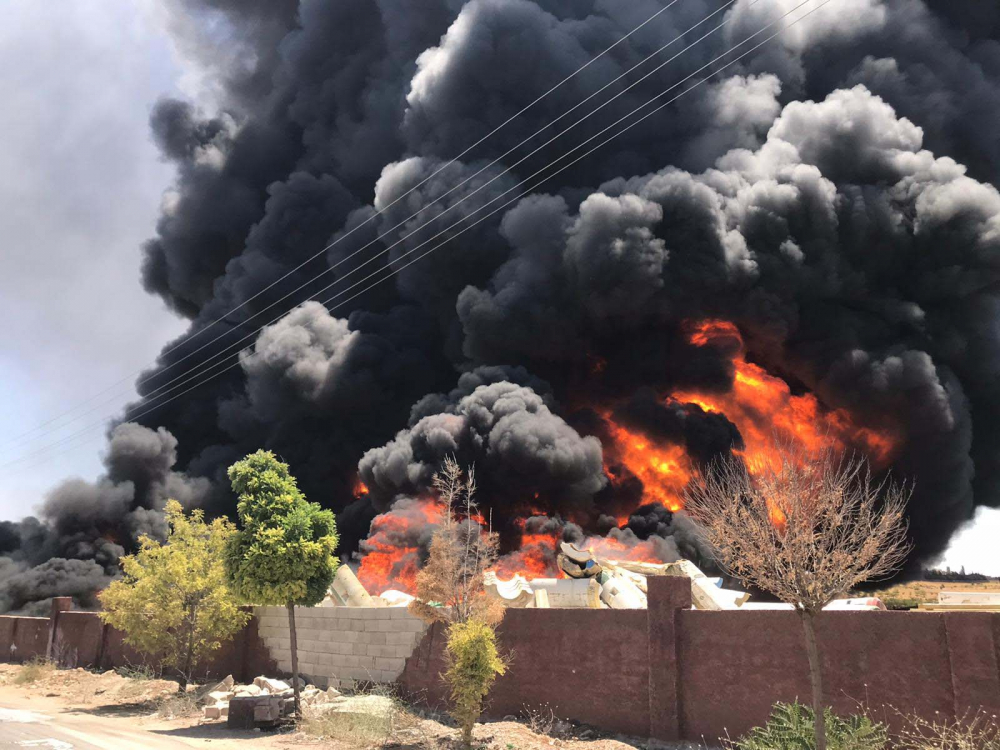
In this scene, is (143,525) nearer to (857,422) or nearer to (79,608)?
(79,608)

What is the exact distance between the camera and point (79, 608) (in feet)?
149

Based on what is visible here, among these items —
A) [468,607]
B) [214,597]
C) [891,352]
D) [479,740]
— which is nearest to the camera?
[479,740]

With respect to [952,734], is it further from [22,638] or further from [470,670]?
[22,638]

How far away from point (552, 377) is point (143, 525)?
27.7 metres

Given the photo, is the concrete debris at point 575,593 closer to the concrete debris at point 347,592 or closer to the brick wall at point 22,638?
the concrete debris at point 347,592

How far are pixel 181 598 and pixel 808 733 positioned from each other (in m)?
18.1

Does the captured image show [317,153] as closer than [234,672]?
No

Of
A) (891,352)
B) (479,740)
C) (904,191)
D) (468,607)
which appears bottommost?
(479,740)

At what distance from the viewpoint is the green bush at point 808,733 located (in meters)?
12.9

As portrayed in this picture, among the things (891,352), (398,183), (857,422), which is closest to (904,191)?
(891,352)

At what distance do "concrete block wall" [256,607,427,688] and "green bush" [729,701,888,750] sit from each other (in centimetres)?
917

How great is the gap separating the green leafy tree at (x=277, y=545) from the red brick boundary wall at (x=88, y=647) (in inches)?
Answer: 219

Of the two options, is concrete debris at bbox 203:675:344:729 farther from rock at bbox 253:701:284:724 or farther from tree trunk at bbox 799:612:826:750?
tree trunk at bbox 799:612:826:750

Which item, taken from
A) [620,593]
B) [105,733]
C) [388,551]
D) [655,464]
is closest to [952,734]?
[620,593]
